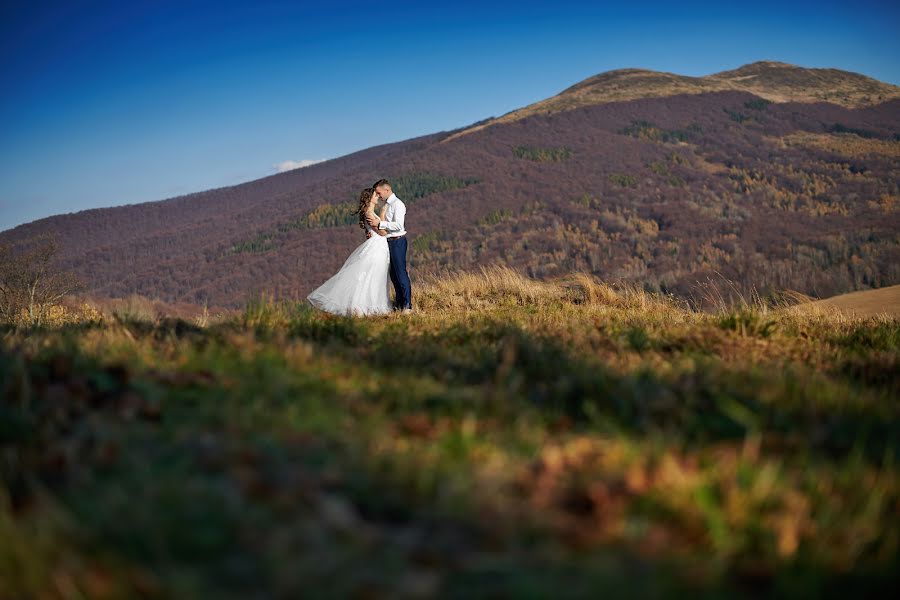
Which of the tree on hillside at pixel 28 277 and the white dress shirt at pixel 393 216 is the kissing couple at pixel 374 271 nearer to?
the white dress shirt at pixel 393 216

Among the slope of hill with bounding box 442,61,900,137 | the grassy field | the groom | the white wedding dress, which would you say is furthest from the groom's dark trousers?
the slope of hill with bounding box 442,61,900,137

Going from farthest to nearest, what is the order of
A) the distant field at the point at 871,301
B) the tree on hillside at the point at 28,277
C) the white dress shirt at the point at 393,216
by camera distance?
the tree on hillside at the point at 28,277 → the distant field at the point at 871,301 → the white dress shirt at the point at 393,216

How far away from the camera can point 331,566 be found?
1.42m

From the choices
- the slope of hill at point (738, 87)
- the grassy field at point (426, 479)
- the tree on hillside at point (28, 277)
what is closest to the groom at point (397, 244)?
the grassy field at point (426, 479)

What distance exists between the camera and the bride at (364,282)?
10172 mm

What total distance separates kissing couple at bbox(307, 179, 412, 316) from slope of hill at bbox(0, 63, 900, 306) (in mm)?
35148

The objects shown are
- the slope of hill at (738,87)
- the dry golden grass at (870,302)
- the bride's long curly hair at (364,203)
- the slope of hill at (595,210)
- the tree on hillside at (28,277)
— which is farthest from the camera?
the slope of hill at (738,87)

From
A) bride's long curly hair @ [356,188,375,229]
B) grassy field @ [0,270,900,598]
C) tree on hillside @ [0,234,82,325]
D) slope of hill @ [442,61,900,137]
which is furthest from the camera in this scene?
slope of hill @ [442,61,900,137]

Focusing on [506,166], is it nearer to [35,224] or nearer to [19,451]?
[35,224]

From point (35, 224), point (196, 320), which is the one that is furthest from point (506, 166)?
point (196, 320)

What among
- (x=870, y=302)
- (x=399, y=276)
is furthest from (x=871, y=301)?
(x=399, y=276)

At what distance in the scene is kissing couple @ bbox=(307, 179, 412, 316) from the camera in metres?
10.2

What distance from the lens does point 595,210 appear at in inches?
2992

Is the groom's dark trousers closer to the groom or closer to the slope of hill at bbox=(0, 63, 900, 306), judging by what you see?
the groom
